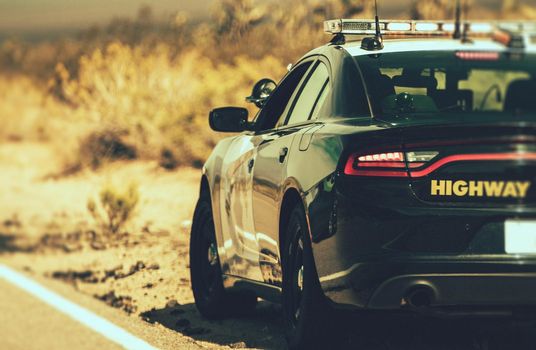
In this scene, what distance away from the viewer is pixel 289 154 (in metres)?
7.86

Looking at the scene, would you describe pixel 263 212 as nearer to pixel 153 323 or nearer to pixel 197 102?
pixel 153 323

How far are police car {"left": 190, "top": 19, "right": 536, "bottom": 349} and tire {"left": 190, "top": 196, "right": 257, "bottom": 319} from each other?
50.6 inches

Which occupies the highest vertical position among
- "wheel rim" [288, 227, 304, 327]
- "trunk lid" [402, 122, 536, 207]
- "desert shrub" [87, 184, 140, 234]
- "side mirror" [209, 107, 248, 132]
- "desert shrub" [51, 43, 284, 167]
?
"trunk lid" [402, 122, 536, 207]

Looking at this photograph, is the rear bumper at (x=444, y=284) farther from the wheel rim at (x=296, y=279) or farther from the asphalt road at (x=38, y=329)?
the asphalt road at (x=38, y=329)

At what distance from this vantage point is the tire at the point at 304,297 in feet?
23.9

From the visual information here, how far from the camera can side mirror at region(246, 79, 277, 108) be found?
972 cm

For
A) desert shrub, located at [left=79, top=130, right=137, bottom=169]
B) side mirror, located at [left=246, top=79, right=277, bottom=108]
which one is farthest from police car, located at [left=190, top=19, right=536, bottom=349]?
desert shrub, located at [left=79, top=130, right=137, bottom=169]

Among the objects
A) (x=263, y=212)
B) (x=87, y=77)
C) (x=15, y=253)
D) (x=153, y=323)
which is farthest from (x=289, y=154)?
(x=87, y=77)

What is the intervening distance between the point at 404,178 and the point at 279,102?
8.60ft

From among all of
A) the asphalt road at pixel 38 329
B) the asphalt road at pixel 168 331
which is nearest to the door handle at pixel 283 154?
the asphalt road at pixel 168 331

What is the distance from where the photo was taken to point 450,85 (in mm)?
7660

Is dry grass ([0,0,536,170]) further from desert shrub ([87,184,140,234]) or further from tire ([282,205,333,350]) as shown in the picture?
tire ([282,205,333,350])

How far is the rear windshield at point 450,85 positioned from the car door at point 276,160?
43 centimetres

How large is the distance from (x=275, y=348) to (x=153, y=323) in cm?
203
